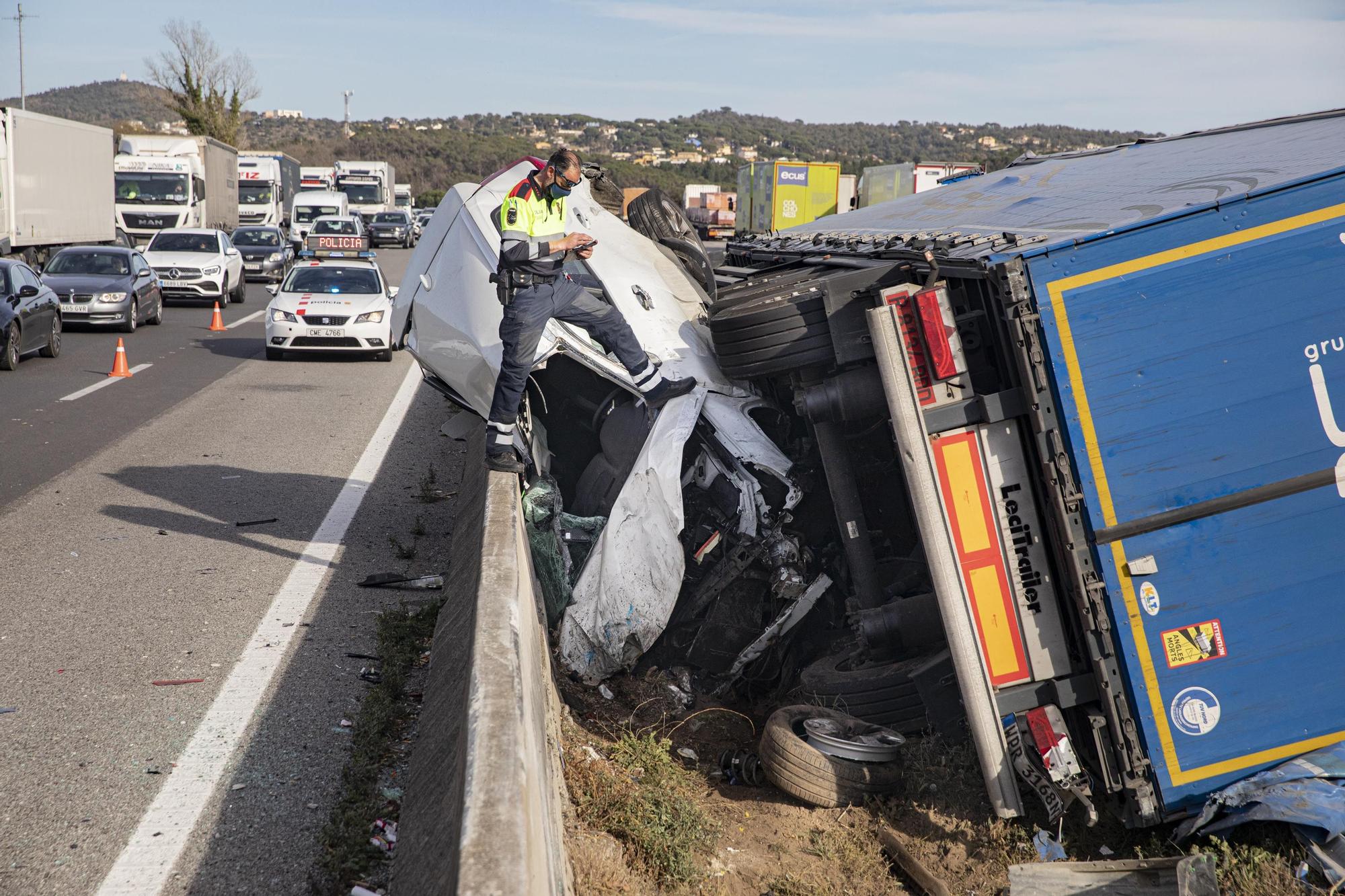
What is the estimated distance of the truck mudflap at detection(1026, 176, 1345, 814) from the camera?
4059mm

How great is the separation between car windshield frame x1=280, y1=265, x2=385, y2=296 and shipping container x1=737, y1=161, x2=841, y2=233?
2420 centimetres

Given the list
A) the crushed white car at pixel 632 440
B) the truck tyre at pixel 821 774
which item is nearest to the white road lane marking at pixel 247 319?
the crushed white car at pixel 632 440

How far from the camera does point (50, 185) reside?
26.1 metres

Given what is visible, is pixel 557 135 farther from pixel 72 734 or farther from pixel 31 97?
pixel 72 734

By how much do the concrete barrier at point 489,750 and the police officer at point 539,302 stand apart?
47.5 inches

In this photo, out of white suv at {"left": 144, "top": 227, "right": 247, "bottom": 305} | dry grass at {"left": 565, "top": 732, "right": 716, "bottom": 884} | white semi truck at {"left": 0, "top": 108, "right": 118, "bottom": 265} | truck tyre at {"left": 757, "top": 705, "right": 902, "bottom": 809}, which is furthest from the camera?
white semi truck at {"left": 0, "top": 108, "right": 118, "bottom": 265}

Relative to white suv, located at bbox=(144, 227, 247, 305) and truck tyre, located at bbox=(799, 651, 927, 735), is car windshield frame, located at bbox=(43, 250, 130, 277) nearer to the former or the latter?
white suv, located at bbox=(144, 227, 247, 305)

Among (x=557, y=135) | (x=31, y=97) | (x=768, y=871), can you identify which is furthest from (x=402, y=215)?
(x=31, y=97)

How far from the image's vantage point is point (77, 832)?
12.5ft

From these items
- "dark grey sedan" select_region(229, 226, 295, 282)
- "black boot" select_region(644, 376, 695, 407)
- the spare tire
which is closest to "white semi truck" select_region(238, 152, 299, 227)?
"dark grey sedan" select_region(229, 226, 295, 282)

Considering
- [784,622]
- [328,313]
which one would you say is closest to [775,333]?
[784,622]

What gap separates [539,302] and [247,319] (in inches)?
718

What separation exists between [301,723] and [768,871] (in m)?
2.03

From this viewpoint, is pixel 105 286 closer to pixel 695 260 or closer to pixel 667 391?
pixel 695 260
